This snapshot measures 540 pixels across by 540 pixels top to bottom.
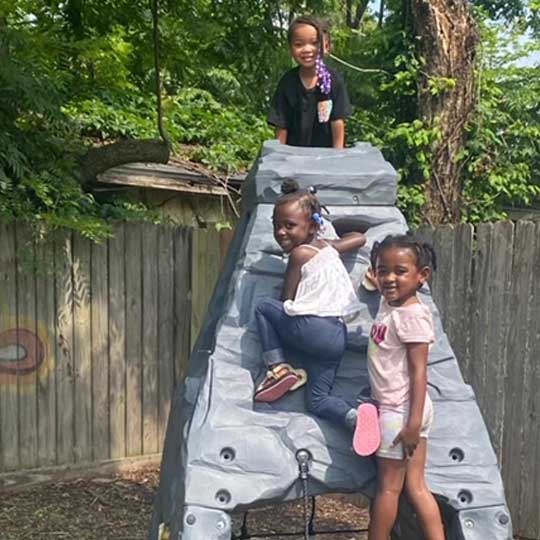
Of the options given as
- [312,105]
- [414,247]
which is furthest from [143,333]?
[414,247]

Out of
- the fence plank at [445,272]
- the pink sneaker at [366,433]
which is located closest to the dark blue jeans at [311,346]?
the pink sneaker at [366,433]

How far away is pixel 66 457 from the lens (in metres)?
5.25

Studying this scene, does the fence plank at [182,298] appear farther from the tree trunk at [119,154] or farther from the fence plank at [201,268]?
the tree trunk at [119,154]

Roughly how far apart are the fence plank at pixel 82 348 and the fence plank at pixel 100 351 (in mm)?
→ 35

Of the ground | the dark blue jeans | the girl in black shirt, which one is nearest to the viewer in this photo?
the dark blue jeans

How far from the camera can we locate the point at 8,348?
5.00 m

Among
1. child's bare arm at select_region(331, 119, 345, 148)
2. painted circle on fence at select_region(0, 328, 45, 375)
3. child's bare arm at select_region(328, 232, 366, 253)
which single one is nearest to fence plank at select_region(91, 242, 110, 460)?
painted circle on fence at select_region(0, 328, 45, 375)

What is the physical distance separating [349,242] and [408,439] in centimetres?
96

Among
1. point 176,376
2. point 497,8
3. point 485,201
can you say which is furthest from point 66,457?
point 497,8

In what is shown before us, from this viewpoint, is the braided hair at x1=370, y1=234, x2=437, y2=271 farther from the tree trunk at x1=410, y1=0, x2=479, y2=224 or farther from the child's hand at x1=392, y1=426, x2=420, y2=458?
the tree trunk at x1=410, y1=0, x2=479, y2=224

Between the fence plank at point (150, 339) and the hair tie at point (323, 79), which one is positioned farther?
the fence plank at point (150, 339)

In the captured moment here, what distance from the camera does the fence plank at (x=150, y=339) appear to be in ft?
17.9

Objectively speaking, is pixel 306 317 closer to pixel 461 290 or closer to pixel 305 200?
pixel 305 200

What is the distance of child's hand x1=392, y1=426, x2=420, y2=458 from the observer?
8.33 feet
